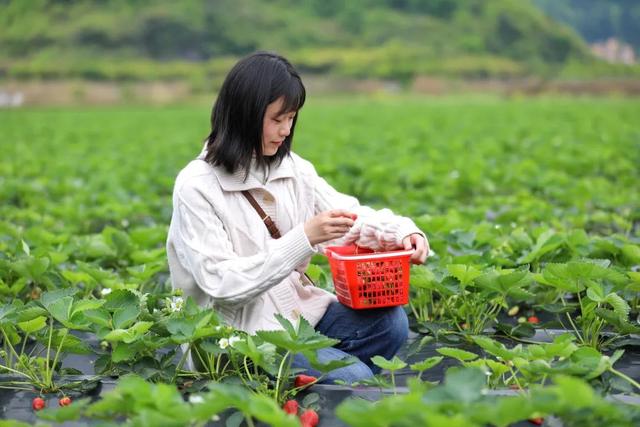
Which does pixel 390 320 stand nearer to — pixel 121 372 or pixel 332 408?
pixel 332 408

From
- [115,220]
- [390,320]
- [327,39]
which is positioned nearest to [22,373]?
[390,320]

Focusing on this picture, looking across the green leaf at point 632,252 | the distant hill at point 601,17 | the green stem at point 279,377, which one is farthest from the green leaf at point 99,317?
the distant hill at point 601,17

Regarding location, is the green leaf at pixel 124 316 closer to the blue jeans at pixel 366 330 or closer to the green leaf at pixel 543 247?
the blue jeans at pixel 366 330

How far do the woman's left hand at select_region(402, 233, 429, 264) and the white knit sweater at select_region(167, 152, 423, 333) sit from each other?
20 millimetres

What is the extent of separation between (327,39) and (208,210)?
76.4m

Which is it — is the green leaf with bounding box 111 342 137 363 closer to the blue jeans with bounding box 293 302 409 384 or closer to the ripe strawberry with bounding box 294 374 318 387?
the ripe strawberry with bounding box 294 374 318 387

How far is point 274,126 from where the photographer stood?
2.76m

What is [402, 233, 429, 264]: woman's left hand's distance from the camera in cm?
277

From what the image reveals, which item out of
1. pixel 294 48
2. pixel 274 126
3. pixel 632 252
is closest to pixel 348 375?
pixel 274 126

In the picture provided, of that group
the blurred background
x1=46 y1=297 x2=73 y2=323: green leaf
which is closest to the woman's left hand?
x1=46 y1=297 x2=73 y2=323: green leaf

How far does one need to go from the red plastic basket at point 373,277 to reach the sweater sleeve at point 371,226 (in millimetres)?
95

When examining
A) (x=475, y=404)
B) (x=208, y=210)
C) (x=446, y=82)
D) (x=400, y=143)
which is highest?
(x=208, y=210)

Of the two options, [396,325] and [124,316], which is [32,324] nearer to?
[124,316]

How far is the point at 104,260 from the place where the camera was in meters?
4.19
